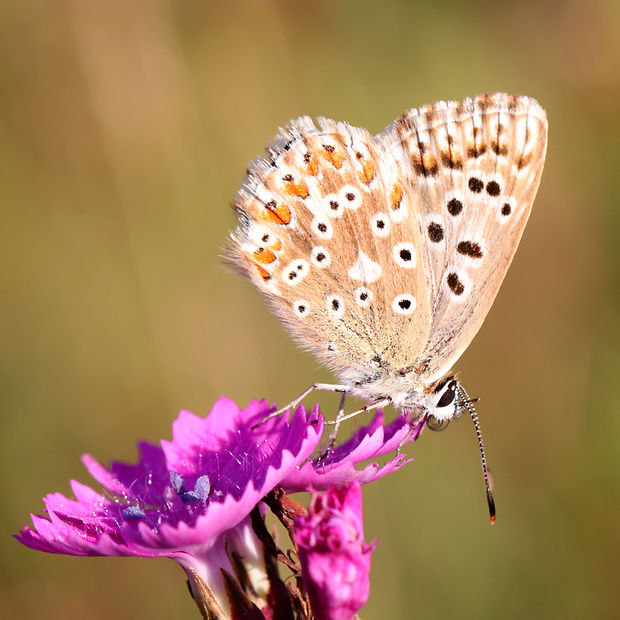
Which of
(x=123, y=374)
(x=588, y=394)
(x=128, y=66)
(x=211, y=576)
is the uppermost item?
(x=128, y=66)

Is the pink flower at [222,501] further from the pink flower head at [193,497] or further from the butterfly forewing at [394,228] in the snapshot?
the butterfly forewing at [394,228]

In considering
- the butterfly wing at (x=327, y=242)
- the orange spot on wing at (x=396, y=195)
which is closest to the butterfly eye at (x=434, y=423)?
the butterfly wing at (x=327, y=242)

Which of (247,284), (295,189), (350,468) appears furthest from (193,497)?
(247,284)

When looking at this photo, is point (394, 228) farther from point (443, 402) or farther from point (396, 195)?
point (443, 402)

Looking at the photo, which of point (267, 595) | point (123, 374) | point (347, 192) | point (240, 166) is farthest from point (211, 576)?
point (240, 166)

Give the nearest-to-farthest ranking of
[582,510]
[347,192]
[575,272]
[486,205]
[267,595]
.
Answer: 1. [267,595]
2. [486,205]
3. [347,192]
4. [582,510]
5. [575,272]

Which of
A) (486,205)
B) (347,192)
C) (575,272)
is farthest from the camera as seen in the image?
(575,272)

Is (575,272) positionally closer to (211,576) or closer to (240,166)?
(240,166)
